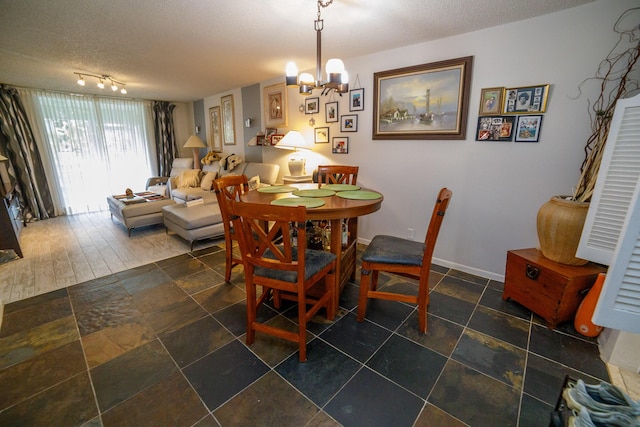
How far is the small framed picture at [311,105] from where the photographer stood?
3453mm

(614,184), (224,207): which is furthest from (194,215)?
(614,184)

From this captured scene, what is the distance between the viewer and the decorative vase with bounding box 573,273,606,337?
1617 mm

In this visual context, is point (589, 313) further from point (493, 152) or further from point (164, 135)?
point (164, 135)

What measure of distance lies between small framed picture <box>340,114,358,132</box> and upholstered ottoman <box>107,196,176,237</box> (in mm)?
2875

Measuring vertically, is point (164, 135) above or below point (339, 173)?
above

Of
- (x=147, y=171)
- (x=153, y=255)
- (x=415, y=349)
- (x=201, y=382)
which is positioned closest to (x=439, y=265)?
(x=415, y=349)

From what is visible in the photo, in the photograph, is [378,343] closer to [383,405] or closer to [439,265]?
[383,405]

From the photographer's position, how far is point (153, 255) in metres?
3.01

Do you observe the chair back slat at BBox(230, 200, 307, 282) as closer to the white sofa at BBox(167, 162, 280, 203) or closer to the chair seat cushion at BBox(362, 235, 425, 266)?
the chair seat cushion at BBox(362, 235, 425, 266)

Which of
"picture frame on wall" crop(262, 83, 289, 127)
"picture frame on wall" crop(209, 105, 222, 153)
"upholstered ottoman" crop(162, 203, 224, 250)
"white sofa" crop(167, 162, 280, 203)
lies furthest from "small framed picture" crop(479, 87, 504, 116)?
"picture frame on wall" crop(209, 105, 222, 153)

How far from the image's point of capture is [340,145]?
10.8 ft

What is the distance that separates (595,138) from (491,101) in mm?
750

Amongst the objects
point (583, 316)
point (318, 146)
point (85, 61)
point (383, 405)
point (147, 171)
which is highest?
point (85, 61)

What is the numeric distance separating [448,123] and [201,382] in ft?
9.12
